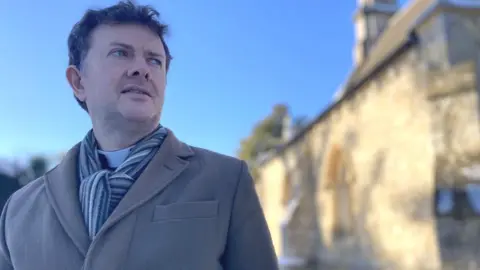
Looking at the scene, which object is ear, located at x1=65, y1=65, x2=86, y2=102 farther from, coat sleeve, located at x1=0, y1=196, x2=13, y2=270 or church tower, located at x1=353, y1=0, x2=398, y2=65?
church tower, located at x1=353, y1=0, x2=398, y2=65

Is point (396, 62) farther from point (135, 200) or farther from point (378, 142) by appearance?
point (135, 200)

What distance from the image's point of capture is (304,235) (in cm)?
1456

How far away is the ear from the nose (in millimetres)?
293

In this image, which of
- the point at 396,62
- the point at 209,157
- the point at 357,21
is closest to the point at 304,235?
the point at 396,62

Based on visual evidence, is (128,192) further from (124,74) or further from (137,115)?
(124,74)

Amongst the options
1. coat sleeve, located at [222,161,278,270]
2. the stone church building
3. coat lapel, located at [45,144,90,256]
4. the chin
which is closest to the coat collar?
coat lapel, located at [45,144,90,256]

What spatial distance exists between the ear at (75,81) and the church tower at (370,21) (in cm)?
1957

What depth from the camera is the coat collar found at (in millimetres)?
1310

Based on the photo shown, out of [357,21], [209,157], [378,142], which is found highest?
[357,21]

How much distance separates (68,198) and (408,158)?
25.1ft

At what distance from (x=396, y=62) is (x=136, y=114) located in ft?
26.8

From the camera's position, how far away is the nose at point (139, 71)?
143 centimetres

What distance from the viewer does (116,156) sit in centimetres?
150

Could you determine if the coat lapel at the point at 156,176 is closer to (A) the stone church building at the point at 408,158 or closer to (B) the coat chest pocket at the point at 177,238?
(B) the coat chest pocket at the point at 177,238
